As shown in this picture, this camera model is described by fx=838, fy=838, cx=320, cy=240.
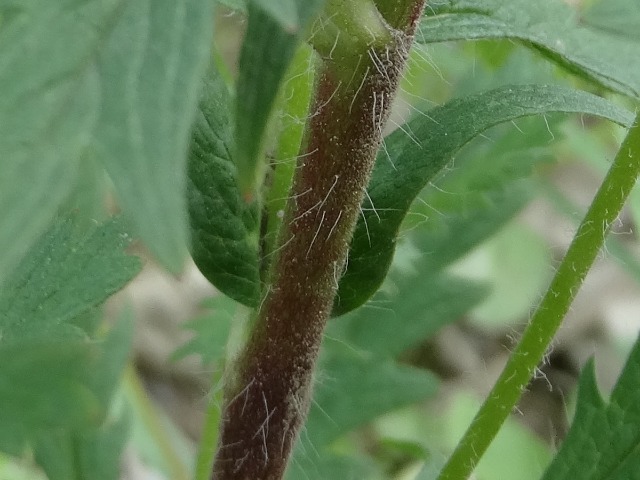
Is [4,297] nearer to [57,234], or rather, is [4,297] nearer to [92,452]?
[57,234]

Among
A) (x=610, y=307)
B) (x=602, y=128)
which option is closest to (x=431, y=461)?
(x=602, y=128)

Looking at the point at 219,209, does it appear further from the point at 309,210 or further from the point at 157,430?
the point at 157,430

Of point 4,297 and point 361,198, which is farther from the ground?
point 361,198

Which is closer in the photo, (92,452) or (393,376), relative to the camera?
(92,452)

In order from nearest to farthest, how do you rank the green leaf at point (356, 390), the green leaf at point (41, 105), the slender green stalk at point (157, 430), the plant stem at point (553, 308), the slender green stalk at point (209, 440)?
the green leaf at point (41, 105) < the plant stem at point (553, 308) < the slender green stalk at point (209, 440) < the green leaf at point (356, 390) < the slender green stalk at point (157, 430)

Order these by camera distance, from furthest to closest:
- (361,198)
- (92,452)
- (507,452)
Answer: (507,452), (92,452), (361,198)

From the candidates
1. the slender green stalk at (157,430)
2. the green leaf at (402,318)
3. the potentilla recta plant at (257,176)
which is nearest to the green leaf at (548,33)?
the potentilla recta plant at (257,176)

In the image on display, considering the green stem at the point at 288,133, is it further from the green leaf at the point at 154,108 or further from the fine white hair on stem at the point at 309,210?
the green leaf at the point at 154,108
